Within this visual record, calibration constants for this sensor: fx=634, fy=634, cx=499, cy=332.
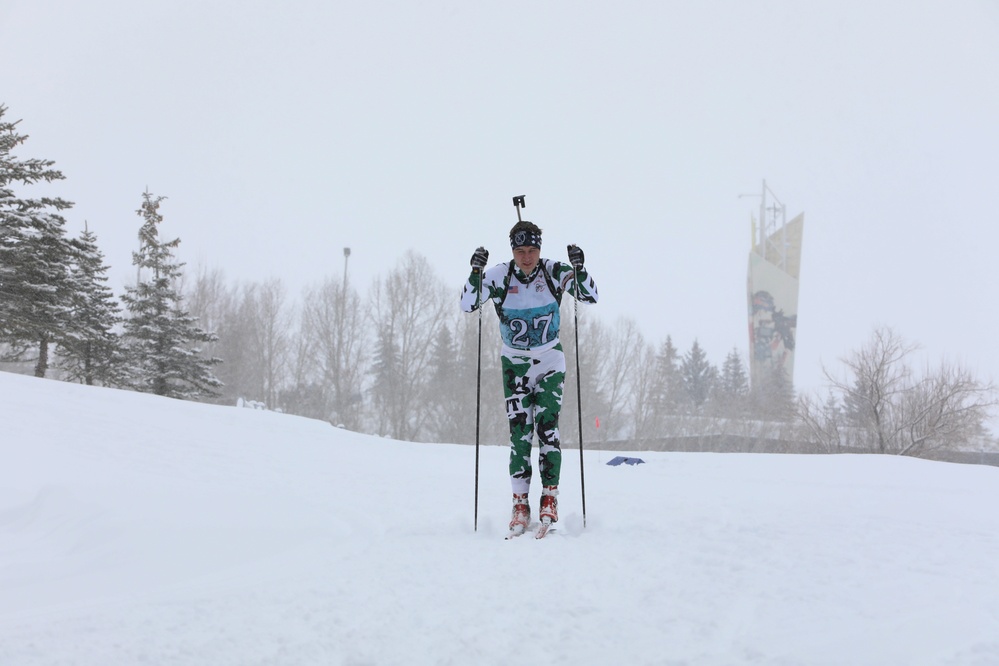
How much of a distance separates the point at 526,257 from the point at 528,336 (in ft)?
1.89

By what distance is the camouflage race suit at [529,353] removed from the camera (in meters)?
4.62

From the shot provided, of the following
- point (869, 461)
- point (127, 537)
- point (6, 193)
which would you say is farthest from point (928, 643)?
point (6, 193)

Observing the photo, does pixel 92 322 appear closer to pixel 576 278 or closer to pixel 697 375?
pixel 576 278

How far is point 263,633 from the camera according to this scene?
2232mm

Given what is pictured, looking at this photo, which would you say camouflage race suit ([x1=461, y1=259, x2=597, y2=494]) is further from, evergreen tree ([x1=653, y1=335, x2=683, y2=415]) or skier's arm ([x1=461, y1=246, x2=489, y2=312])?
evergreen tree ([x1=653, y1=335, x2=683, y2=415])

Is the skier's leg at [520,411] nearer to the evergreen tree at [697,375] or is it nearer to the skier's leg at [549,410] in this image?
the skier's leg at [549,410]

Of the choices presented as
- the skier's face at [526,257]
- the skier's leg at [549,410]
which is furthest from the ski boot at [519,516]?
the skier's face at [526,257]

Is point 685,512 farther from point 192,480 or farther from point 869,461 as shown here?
point 869,461

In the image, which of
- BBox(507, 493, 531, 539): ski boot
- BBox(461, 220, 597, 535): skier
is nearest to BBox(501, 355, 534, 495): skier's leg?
BBox(461, 220, 597, 535): skier

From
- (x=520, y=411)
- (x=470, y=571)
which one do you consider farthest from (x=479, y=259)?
(x=470, y=571)

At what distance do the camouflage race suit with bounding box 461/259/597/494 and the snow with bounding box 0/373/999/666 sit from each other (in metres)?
0.53

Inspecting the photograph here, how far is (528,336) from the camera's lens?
4625mm

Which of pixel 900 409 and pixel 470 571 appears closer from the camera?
pixel 470 571

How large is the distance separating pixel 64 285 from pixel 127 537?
74.7 ft
